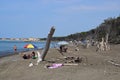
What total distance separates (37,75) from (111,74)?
181 inches

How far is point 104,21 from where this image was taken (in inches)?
4254

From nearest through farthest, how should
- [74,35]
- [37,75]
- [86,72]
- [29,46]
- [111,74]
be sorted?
[111,74] → [86,72] → [37,75] → [29,46] → [74,35]

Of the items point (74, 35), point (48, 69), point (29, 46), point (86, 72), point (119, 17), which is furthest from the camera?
point (74, 35)

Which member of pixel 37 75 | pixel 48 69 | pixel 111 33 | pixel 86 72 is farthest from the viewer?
pixel 111 33

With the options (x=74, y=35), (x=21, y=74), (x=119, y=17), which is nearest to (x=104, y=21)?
(x=119, y=17)

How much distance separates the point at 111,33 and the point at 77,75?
8342cm

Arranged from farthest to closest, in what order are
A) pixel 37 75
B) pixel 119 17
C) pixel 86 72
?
pixel 119 17, pixel 37 75, pixel 86 72

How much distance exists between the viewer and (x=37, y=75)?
59.9 ft

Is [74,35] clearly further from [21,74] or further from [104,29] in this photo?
[21,74]

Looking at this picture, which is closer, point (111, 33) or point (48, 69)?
point (48, 69)

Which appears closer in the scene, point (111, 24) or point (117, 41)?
point (117, 41)

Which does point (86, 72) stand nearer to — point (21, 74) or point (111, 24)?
point (21, 74)

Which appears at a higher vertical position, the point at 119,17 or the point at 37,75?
the point at 119,17

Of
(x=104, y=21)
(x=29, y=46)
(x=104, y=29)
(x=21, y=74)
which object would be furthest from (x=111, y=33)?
(x=21, y=74)
